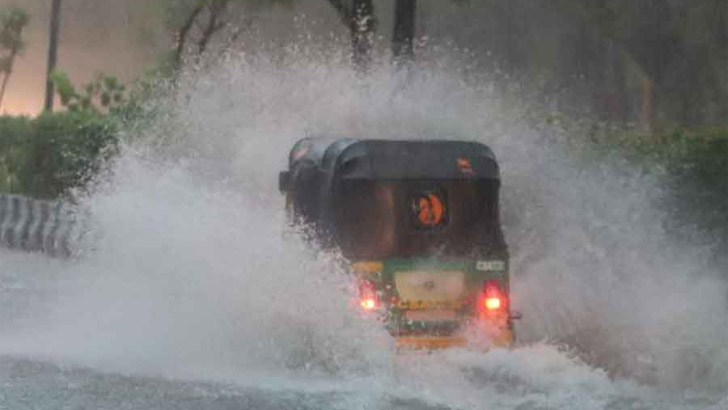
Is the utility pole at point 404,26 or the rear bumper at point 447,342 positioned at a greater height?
the utility pole at point 404,26

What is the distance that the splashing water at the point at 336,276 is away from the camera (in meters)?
11.4

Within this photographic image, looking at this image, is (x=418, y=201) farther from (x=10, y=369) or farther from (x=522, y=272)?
(x=10, y=369)

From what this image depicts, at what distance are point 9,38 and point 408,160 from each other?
120 ft

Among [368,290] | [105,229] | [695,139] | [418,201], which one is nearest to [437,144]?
[418,201]

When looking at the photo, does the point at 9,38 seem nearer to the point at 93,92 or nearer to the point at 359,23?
the point at 93,92

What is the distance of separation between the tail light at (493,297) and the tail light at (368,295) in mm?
872

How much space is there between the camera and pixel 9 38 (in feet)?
154

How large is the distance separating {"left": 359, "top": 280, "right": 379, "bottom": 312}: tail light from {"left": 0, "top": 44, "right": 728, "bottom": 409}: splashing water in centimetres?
12

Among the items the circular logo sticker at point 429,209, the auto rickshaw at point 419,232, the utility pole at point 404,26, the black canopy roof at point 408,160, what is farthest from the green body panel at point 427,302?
the utility pole at point 404,26

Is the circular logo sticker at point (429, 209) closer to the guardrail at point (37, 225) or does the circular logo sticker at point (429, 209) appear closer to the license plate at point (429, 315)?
the license plate at point (429, 315)

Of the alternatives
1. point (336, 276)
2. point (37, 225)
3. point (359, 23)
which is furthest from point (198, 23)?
point (336, 276)

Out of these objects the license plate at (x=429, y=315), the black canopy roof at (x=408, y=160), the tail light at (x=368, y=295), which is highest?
the black canopy roof at (x=408, y=160)

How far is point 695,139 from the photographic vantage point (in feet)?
60.9

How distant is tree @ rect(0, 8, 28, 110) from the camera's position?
4581cm
